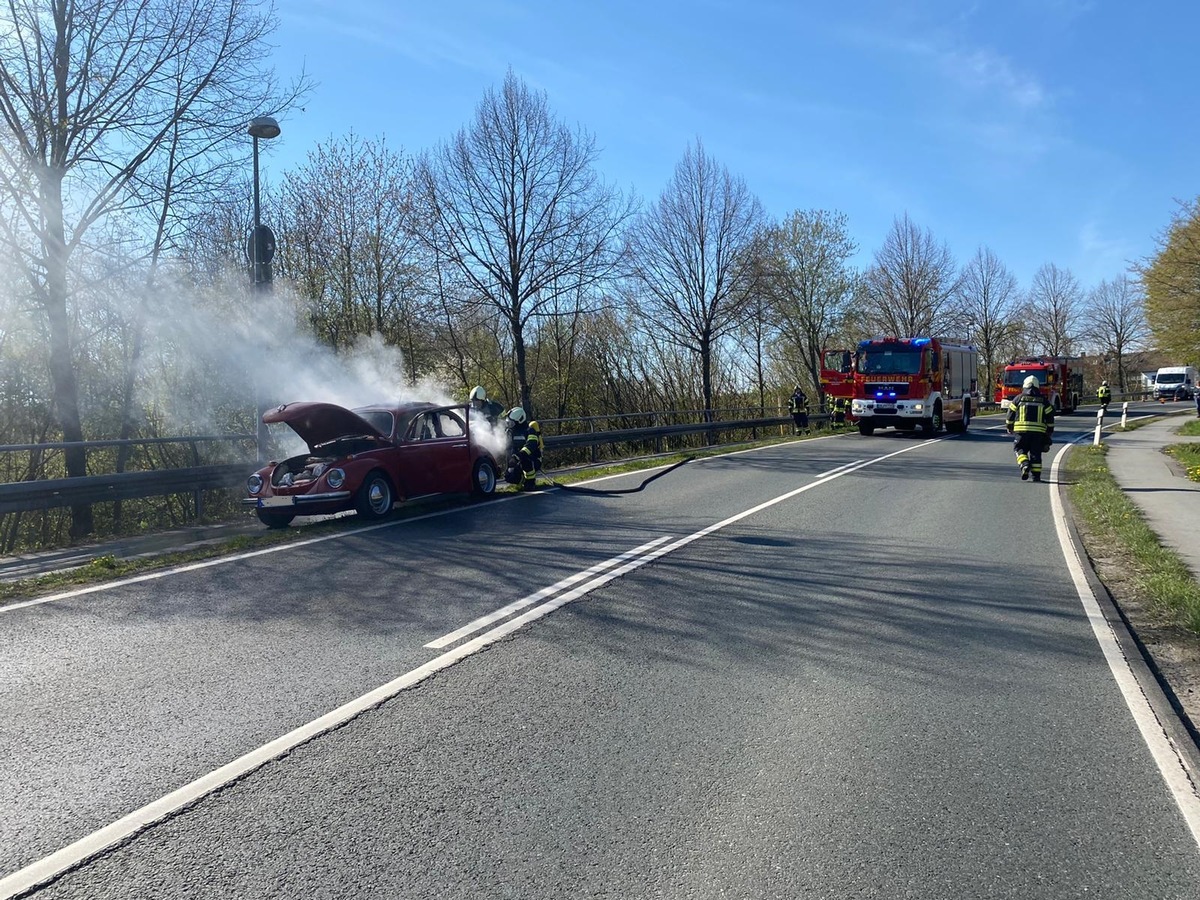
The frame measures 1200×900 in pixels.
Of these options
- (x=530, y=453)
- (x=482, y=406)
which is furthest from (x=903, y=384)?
(x=482, y=406)

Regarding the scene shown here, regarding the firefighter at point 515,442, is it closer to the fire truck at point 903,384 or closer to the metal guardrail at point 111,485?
the metal guardrail at point 111,485

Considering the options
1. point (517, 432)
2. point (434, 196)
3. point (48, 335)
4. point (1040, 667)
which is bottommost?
point (1040, 667)

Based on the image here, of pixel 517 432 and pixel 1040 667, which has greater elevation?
pixel 517 432

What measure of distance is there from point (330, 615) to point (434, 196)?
20.3 meters

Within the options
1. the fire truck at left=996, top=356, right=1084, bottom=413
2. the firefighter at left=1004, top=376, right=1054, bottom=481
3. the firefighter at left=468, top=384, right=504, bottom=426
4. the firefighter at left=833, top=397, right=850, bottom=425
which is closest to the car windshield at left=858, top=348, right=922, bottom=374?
the firefighter at left=833, top=397, right=850, bottom=425

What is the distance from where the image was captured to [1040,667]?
5.30 m

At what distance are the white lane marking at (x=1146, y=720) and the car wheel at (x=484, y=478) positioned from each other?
8043 mm

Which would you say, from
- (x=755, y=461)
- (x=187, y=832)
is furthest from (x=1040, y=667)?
(x=755, y=461)

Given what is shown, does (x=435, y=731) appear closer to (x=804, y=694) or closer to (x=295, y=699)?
(x=295, y=699)

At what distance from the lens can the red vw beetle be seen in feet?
34.7

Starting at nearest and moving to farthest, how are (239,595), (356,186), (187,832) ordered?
1. (187,832)
2. (239,595)
3. (356,186)

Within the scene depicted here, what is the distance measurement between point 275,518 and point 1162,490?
13080mm

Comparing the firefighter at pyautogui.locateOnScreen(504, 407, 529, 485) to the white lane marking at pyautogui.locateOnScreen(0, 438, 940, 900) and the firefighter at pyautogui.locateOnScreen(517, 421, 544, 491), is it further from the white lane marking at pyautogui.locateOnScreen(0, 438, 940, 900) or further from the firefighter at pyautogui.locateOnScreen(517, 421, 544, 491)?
the white lane marking at pyautogui.locateOnScreen(0, 438, 940, 900)

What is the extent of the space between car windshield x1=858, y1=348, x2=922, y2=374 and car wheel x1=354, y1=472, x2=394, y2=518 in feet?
67.9
